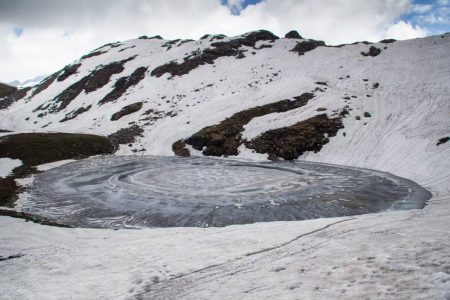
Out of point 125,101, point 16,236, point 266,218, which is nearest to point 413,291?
point 266,218

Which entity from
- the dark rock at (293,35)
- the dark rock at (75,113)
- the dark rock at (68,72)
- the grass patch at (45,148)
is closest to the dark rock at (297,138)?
the grass patch at (45,148)

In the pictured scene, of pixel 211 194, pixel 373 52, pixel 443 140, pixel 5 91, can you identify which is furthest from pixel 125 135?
pixel 5 91

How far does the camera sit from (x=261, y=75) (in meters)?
55.9

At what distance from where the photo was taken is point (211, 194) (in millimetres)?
19750

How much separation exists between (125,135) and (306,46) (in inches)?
1612

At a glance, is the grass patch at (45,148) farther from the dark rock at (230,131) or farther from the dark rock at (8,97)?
the dark rock at (8,97)

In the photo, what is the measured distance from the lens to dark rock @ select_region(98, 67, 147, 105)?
6289cm

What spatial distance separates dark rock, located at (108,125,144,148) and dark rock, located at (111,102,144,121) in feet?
21.7

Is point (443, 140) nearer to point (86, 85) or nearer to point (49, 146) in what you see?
point (49, 146)

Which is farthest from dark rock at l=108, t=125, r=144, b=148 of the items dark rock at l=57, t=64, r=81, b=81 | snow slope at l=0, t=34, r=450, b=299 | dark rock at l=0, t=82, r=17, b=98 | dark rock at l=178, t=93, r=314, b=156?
dark rock at l=0, t=82, r=17, b=98

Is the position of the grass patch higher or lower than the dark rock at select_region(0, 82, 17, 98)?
lower

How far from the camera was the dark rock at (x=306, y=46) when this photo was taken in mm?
64275

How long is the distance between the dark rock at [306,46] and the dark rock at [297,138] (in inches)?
1215

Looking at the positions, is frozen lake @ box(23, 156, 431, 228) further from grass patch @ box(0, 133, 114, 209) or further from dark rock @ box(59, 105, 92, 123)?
dark rock @ box(59, 105, 92, 123)
